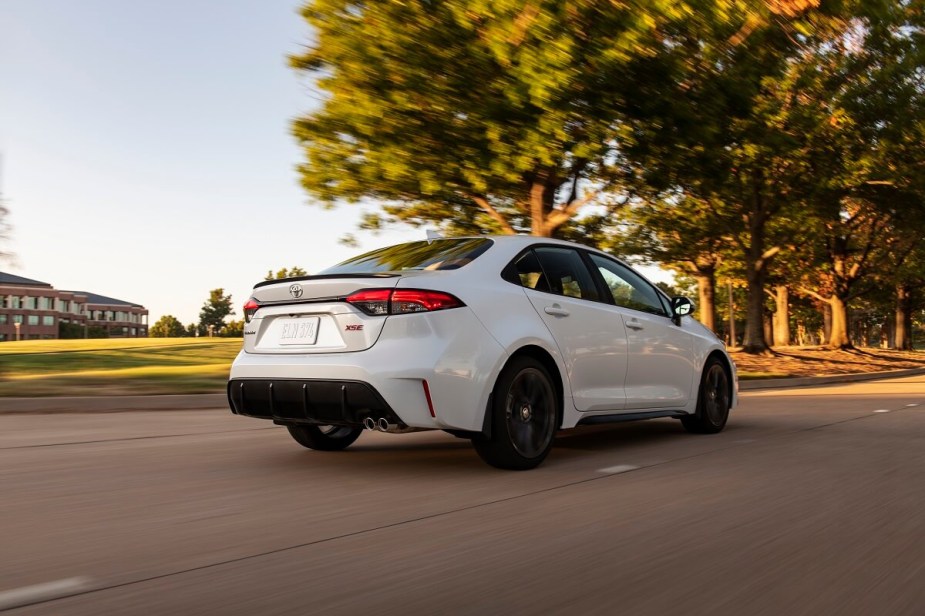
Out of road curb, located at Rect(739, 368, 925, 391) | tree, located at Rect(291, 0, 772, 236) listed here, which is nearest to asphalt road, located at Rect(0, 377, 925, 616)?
tree, located at Rect(291, 0, 772, 236)

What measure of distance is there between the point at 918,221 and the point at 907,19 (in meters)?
9.91

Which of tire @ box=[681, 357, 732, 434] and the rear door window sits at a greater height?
the rear door window

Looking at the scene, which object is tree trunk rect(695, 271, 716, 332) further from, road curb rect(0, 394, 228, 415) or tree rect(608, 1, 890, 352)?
road curb rect(0, 394, 228, 415)

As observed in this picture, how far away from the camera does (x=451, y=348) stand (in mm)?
5281

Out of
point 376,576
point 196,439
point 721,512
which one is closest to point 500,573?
point 376,576

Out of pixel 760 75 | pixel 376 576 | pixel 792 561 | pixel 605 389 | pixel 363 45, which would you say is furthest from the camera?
pixel 760 75

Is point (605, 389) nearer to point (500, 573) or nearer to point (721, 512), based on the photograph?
point (721, 512)

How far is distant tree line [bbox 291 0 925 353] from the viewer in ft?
44.5

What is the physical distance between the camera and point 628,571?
3457 millimetres

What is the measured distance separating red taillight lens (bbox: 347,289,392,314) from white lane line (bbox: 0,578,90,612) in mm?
2476

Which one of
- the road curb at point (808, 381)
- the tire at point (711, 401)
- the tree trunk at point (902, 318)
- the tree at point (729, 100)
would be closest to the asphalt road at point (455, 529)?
the tire at point (711, 401)

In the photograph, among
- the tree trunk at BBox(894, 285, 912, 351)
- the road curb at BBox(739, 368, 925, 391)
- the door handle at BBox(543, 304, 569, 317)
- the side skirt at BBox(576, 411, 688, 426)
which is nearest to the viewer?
the door handle at BBox(543, 304, 569, 317)

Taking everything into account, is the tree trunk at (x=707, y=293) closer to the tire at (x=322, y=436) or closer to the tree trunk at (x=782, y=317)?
the tree trunk at (x=782, y=317)

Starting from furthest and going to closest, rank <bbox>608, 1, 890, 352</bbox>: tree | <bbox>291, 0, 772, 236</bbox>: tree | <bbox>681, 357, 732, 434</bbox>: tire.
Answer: <bbox>608, 1, 890, 352</bbox>: tree < <bbox>291, 0, 772, 236</bbox>: tree < <bbox>681, 357, 732, 434</bbox>: tire
